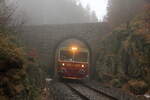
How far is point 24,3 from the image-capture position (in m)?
70.1

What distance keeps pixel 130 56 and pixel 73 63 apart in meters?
4.66

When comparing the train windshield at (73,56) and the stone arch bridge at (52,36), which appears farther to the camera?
the stone arch bridge at (52,36)

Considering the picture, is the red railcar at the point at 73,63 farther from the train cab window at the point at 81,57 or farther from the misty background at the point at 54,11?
the misty background at the point at 54,11

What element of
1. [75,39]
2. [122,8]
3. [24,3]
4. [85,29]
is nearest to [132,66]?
[122,8]

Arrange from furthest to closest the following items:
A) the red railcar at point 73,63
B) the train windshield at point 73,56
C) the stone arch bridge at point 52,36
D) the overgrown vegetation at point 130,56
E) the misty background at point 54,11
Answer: the misty background at point 54,11 < the stone arch bridge at point 52,36 < the train windshield at point 73,56 < the red railcar at point 73,63 < the overgrown vegetation at point 130,56

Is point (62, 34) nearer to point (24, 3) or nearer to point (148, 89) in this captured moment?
point (148, 89)

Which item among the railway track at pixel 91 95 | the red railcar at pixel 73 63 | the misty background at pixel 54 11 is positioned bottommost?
the railway track at pixel 91 95

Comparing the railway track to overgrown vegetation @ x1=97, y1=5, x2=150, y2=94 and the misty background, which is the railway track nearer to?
overgrown vegetation @ x1=97, y1=5, x2=150, y2=94

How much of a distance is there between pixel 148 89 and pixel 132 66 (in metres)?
3.61

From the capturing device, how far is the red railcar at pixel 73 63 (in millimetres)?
21047

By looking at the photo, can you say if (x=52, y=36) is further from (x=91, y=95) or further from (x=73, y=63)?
(x=91, y=95)

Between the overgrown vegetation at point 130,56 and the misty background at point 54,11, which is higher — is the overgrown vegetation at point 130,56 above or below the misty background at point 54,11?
below

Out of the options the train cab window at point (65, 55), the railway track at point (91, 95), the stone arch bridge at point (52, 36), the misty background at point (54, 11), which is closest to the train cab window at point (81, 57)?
the train cab window at point (65, 55)

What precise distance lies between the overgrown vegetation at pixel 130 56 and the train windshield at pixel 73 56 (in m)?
2.17
